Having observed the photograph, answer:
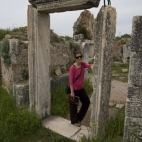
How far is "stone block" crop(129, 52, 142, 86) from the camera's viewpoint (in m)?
2.49

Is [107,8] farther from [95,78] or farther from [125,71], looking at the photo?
[125,71]

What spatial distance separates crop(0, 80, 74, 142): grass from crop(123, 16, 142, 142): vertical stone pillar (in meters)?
1.34

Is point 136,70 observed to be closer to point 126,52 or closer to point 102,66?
point 102,66

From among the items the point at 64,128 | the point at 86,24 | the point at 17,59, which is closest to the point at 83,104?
the point at 64,128

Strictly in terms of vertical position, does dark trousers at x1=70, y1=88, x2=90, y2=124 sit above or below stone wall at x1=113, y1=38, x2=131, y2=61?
below

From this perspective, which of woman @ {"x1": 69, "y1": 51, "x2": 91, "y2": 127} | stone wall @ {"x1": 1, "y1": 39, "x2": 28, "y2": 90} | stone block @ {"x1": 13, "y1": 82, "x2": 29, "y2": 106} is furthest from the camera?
stone wall @ {"x1": 1, "y1": 39, "x2": 28, "y2": 90}

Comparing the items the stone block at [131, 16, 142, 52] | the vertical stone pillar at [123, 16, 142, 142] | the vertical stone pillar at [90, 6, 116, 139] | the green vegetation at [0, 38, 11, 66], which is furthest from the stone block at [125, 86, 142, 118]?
the green vegetation at [0, 38, 11, 66]

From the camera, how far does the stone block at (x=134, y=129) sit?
2651mm

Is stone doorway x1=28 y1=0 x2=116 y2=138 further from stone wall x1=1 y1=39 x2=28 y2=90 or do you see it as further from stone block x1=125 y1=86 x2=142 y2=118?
stone wall x1=1 y1=39 x2=28 y2=90

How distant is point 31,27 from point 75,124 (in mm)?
2391

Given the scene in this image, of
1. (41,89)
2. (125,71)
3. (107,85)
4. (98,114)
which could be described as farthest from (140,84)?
(125,71)

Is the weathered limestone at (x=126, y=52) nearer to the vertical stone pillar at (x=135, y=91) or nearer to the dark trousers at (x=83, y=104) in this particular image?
the dark trousers at (x=83, y=104)

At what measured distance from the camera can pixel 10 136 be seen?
3.45 metres

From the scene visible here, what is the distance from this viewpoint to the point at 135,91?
2584mm
